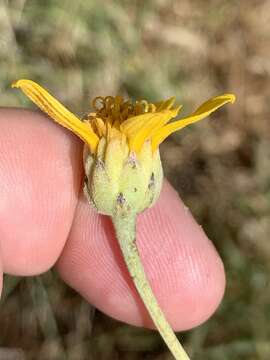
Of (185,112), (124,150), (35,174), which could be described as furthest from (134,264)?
(185,112)

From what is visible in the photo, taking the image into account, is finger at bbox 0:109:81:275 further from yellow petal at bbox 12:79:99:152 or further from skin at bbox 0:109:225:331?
yellow petal at bbox 12:79:99:152

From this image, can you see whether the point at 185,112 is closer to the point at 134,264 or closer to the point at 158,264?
the point at 158,264

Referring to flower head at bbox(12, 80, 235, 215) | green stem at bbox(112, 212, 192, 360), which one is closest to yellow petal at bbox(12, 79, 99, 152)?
flower head at bbox(12, 80, 235, 215)

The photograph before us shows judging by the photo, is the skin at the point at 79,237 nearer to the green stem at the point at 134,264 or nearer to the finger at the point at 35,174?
the finger at the point at 35,174

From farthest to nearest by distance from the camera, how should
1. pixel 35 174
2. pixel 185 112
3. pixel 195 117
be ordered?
pixel 185 112
pixel 35 174
pixel 195 117

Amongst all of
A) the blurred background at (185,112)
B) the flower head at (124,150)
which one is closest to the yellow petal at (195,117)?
the flower head at (124,150)

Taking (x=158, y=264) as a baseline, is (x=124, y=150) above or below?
above

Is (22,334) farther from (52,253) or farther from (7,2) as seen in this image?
(7,2)

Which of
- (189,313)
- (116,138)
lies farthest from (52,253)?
(116,138)
